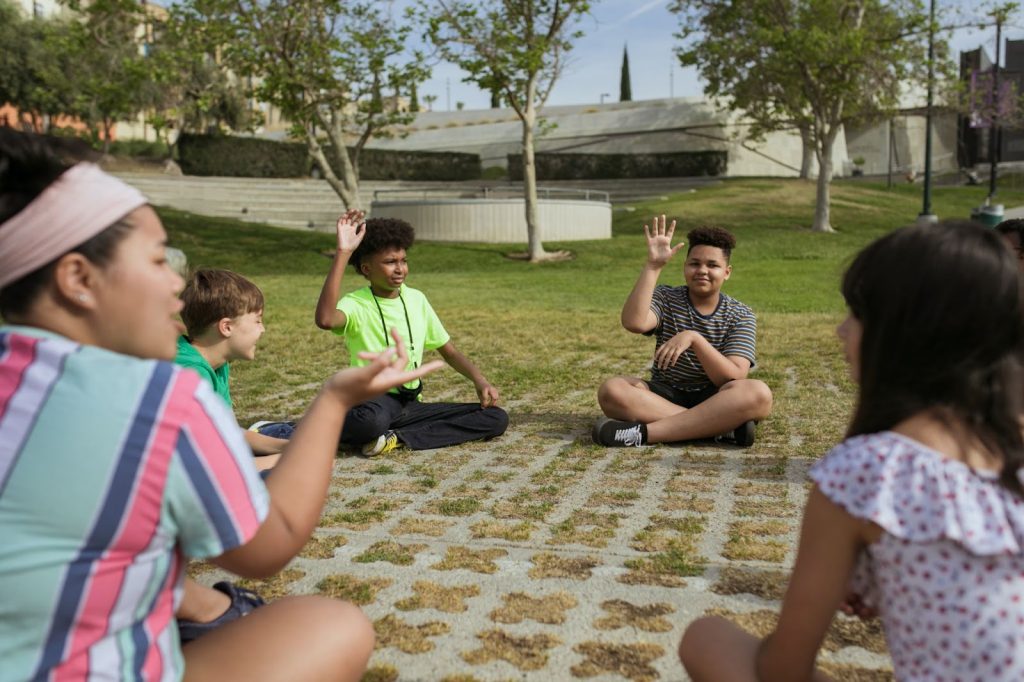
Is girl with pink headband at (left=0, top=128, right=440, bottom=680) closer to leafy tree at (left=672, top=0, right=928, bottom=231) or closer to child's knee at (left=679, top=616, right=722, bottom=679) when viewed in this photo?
child's knee at (left=679, top=616, right=722, bottom=679)

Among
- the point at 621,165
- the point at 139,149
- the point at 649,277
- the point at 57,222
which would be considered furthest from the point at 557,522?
the point at 139,149

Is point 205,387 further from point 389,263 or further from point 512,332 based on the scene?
point 512,332

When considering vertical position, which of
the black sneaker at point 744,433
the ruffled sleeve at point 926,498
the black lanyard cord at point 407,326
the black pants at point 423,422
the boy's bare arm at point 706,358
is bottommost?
the black sneaker at point 744,433

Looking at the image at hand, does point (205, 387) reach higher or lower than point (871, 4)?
lower

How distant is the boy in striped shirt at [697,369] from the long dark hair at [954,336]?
3.54 metres

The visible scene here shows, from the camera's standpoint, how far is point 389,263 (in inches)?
214

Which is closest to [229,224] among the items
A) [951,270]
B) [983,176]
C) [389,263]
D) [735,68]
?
[735,68]

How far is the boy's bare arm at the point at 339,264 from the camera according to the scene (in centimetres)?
433

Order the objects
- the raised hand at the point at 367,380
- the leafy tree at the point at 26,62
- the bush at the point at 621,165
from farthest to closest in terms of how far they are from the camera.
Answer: the bush at the point at 621,165 → the leafy tree at the point at 26,62 → the raised hand at the point at 367,380

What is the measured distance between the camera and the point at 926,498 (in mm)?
1546

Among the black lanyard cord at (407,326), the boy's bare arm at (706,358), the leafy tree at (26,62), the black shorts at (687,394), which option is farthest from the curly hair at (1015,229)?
the leafy tree at (26,62)

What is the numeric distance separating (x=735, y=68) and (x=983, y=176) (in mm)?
19026

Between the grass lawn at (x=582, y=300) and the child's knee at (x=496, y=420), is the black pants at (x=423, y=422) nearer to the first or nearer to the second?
the child's knee at (x=496, y=420)

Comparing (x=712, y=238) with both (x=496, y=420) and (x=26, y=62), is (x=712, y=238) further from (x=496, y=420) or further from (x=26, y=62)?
(x=26, y=62)
